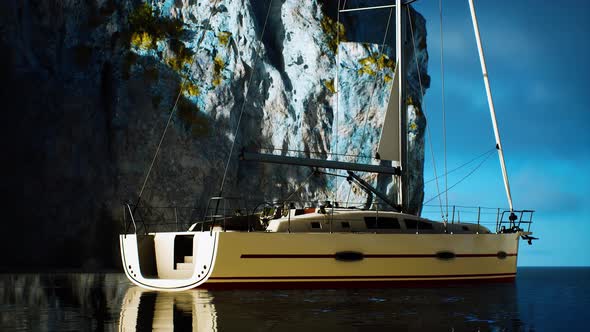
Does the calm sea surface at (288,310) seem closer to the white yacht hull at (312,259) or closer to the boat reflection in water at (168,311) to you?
the boat reflection in water at (168,311)

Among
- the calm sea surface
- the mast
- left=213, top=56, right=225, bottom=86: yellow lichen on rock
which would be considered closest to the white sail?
the mast

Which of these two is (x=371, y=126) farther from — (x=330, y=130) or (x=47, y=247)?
(x=47, y=247)

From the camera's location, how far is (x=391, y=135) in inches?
821

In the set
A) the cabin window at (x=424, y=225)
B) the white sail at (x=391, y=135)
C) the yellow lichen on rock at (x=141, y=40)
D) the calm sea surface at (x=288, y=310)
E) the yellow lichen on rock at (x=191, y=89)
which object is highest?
the yellow lichen on rock at (x=141, y=40)

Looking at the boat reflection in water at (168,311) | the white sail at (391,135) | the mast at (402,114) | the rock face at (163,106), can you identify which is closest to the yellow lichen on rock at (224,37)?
the rock face at (163,106)

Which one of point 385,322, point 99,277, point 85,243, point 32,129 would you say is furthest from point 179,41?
point 385,322

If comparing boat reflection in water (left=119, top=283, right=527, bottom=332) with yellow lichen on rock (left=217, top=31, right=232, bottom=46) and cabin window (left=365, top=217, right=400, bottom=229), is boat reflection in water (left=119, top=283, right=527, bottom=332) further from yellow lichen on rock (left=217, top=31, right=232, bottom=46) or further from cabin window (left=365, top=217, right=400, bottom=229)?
yellow lichen on rock (left=217, top=31, right=232, bottom=46)

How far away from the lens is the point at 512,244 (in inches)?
835

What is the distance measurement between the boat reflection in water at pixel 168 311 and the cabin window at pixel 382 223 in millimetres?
4899

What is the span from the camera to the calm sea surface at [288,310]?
11078 mm

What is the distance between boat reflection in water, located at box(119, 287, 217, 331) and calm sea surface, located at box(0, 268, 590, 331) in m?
0.02

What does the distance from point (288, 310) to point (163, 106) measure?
2372 centimetres

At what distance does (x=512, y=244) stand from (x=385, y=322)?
1106 centimetres

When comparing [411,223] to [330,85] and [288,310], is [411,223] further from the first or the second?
[330,85]
